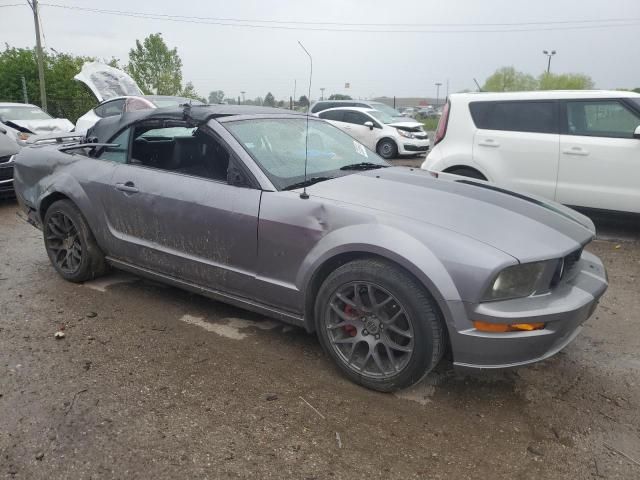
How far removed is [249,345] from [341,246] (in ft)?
3.38

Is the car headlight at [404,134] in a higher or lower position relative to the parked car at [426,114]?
lower

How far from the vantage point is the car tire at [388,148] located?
13.6m

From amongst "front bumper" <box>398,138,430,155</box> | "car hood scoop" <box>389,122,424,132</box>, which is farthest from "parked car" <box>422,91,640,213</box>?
"car hood scoop" <box>389,122,424,132</box>

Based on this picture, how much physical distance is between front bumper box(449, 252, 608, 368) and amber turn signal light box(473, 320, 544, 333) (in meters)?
0.02

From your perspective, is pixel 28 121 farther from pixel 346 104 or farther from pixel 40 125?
pixel 346 104

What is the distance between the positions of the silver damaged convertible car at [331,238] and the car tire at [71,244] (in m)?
0.01

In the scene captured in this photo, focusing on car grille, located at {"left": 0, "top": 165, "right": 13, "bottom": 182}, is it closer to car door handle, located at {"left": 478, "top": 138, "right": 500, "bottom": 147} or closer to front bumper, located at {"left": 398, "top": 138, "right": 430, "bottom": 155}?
car door handle, located at {"left": 478, "top": 138, "right": 500, "bottom": 147}

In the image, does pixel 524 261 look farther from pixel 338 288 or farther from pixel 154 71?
pixel 154 71

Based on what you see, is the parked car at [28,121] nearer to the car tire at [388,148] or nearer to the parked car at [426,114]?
the car tire at [388,148]

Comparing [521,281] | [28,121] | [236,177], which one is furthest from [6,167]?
[521,281]

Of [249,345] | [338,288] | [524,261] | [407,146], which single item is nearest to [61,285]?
[249,345]

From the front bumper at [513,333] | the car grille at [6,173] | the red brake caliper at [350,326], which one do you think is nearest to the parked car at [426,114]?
the car grille at [6,173]

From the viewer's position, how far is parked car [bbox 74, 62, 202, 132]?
1110 centimetres

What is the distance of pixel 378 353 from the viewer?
278 cm
